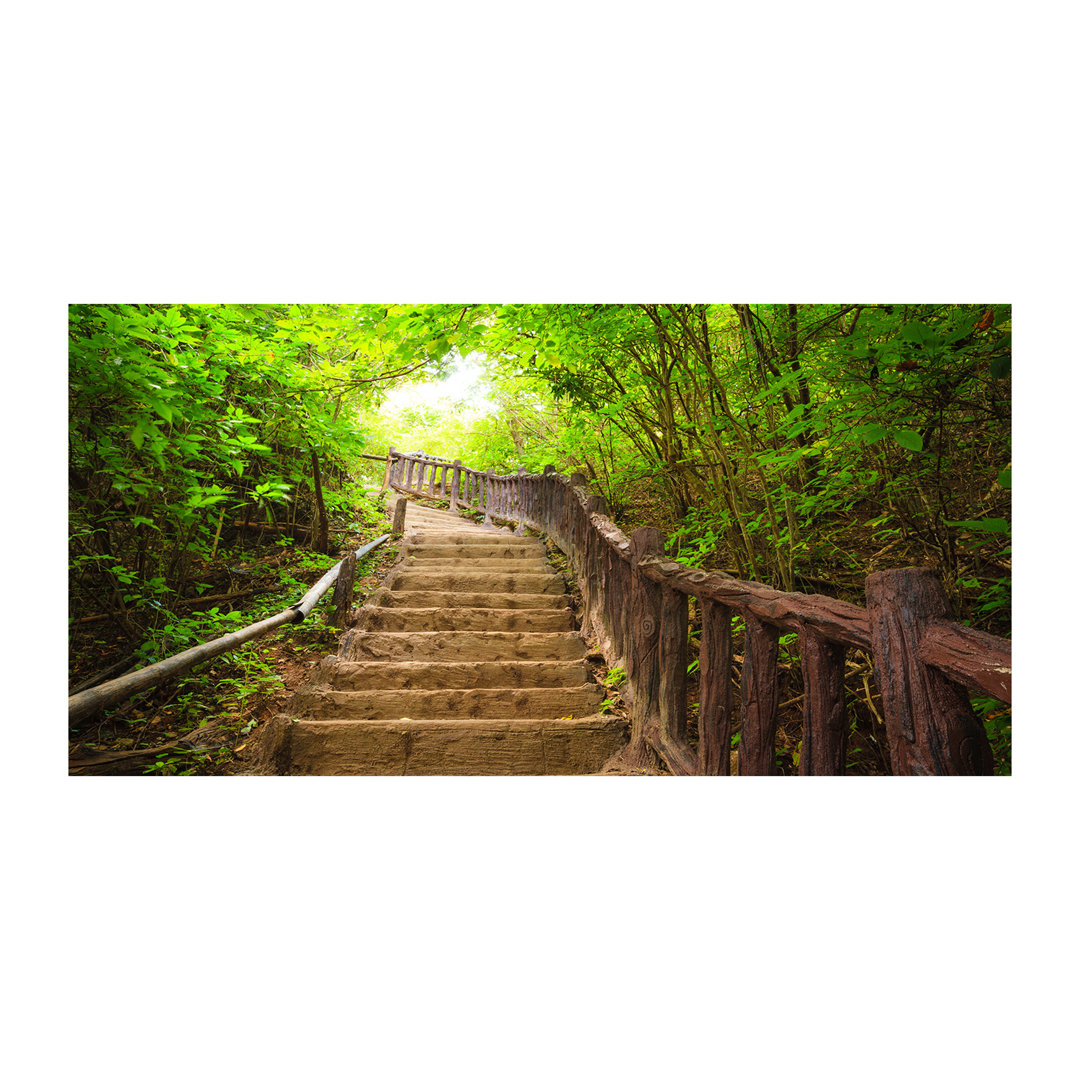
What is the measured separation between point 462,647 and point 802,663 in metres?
2.27

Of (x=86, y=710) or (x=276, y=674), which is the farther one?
(x=276, y=674)

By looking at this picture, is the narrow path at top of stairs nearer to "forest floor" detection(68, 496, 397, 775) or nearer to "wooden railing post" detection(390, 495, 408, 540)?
"forest floor" detection(68, 496, 397, 775)

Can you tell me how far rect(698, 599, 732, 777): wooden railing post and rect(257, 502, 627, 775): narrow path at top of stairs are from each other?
73 cm

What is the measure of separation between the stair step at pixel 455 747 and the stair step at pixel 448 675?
1.51ft

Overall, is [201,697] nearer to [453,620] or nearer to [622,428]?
[453,620]

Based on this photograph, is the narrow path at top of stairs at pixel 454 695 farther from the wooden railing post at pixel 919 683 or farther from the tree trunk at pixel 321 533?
the tree trunk at pixel 321 533

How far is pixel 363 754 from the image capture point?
2307 millimetres

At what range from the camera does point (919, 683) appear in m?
0.94

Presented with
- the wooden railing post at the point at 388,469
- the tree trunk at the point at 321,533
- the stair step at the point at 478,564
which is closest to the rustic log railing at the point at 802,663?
the stair step at the point at 478,564

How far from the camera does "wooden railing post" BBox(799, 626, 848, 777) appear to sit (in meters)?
1.17

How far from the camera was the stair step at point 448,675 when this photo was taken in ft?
9.16

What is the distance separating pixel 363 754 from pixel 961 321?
2.80 m
